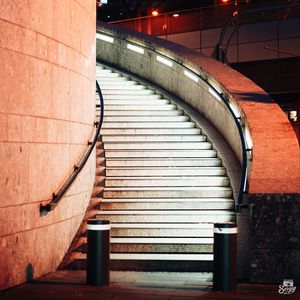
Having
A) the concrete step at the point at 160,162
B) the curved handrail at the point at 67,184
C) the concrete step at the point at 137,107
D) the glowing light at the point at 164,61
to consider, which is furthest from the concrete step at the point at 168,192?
the glowing light at the point at 164,61

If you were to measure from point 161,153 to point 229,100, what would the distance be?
1.72 meters

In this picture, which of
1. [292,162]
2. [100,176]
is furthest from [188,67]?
[292,162]

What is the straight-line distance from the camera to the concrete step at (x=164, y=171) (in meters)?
11.1

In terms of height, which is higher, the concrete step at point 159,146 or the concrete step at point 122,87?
the concrete step at point 122,87

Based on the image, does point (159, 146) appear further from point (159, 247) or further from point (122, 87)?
point (122, 87)

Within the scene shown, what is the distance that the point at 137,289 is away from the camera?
7.44m

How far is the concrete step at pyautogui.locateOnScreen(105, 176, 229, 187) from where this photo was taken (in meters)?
10.7

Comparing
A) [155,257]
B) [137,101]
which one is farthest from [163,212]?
[137,101]

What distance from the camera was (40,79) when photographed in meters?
8.21

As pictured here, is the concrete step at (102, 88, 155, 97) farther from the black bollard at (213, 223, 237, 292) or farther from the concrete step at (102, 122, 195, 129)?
the black bollard at (213, 223, 237, 292)

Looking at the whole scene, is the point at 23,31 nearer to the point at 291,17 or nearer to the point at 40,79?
the point at 40,79

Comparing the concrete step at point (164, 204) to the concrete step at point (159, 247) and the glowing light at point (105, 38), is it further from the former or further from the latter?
the glowing light at point (105, 38)

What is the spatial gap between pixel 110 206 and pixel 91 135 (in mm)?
1242

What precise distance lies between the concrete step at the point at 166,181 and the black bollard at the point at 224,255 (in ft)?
11.2
